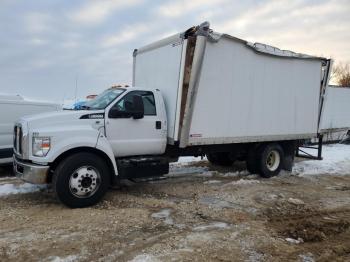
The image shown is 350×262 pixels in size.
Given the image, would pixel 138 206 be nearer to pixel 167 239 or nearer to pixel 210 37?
pixel 167 239

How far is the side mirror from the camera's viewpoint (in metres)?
7.78

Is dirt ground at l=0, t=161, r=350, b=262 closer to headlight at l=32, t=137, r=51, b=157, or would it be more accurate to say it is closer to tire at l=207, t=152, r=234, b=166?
headlight at l=32, t=137, r=51, b=157

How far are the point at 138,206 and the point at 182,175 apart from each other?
127 inches

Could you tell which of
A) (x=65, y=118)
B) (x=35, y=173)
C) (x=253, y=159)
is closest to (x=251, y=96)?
(x=253, y=159)

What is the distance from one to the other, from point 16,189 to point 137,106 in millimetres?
3141

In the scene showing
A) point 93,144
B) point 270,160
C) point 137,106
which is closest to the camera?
point 93,144

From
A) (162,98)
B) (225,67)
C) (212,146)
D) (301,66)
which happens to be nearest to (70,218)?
(162,98)

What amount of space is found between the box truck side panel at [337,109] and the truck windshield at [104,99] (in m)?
12.9

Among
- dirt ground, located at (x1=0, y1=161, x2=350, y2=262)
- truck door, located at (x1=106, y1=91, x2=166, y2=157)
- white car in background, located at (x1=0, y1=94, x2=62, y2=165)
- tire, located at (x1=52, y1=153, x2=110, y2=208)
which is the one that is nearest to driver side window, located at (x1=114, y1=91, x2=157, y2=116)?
truck door, located at (x1=106, y1=91, x2=166, y2=157)

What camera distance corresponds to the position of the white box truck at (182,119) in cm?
705

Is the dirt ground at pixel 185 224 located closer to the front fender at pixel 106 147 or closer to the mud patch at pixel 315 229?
the mud patch at pixel 315 229

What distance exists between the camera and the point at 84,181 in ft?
23.3

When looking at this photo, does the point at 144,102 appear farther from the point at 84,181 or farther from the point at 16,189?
the point at 16,189

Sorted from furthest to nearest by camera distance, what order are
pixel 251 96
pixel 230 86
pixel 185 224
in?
pixel 251 96 < pixel 230 86 < pixel 185 224
